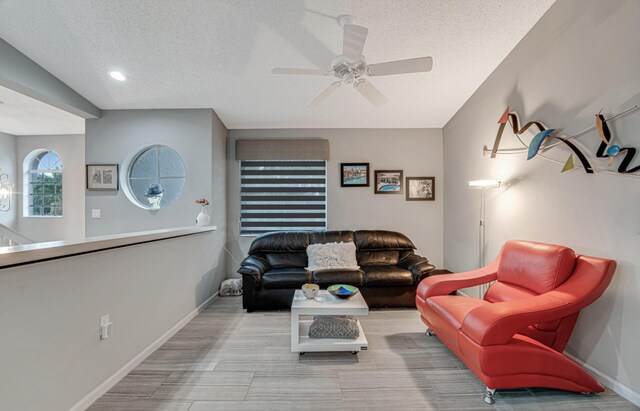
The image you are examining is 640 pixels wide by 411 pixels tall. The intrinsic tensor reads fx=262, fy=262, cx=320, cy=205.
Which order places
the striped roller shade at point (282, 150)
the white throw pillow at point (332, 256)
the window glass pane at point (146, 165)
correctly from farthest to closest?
the striped roller shade at point (282, 150), the window glass pane at point (146, 165), the white throw pillow at point (332, 256)

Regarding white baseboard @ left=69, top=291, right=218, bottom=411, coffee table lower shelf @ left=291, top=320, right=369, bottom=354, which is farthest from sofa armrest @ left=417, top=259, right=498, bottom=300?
white baseboard @ left=69, top=291, right=218, bottom=411

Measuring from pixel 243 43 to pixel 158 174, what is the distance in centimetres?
248

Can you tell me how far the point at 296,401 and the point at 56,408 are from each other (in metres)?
1.36

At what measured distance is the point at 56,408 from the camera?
147 cm

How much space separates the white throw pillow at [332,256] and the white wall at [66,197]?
14.9 feet

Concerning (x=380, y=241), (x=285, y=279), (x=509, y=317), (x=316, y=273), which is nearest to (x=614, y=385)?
(x=509, y=317)

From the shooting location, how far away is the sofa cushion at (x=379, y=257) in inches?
151

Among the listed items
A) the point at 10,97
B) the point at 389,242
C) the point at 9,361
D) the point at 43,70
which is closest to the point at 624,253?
the point at 389,242

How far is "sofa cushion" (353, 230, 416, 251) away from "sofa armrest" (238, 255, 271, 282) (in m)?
1.39

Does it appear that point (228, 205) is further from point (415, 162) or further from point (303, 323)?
point (415, 162)

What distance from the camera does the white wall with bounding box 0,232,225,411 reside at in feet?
4.18

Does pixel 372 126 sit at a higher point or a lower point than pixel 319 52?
lower

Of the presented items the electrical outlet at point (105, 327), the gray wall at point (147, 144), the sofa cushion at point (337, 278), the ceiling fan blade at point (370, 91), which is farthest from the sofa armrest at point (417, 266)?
the electrical outlet at point (105, 327)

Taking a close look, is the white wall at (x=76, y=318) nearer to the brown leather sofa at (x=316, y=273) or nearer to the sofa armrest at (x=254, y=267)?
the sofa armrest at (x=254, y=267)
